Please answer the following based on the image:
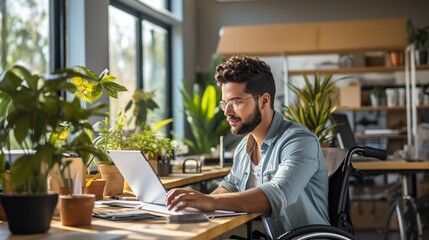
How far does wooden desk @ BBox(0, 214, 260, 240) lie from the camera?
1.90 metres

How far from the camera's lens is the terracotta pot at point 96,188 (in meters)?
2.83

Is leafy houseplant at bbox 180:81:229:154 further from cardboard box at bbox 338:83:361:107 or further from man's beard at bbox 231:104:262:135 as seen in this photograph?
man's beard at bbox 231:104:262:135

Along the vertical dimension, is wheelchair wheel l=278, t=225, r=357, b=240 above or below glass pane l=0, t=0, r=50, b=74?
below

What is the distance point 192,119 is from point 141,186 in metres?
6.41

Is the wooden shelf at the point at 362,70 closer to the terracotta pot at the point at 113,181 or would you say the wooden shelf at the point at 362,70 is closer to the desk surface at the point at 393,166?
the desk surface at the point at 393,166

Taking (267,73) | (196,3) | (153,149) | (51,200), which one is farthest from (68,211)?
(196,3)

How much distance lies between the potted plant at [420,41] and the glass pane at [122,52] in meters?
3.19

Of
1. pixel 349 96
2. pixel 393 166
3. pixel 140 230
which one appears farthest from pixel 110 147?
pixel 349 96

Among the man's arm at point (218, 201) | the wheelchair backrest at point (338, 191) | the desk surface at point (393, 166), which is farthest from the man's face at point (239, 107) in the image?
the desk surface at point (393, 166)

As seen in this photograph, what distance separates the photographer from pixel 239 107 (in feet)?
9.25

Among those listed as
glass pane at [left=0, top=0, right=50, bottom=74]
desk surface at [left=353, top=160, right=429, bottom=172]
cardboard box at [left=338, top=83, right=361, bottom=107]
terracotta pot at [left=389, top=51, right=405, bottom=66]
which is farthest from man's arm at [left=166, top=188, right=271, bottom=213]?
terracotta pot at [left=389, top=51, right=405, bottom=66]

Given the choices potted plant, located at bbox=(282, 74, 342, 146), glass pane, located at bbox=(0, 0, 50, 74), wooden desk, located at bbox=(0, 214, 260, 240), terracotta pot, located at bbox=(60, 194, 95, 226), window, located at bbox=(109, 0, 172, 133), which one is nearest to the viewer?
wooden desk, located at bbox=(0, 214, 260, 240)

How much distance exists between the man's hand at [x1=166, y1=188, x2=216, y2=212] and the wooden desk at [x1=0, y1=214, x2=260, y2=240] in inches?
3.1

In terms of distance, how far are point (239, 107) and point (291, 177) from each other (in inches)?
16.8
